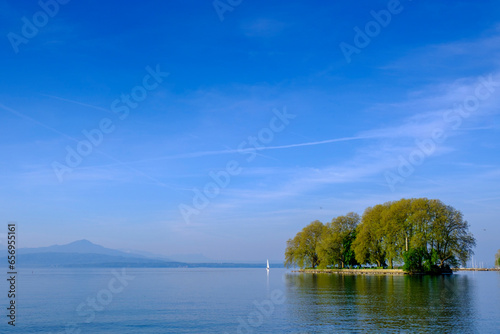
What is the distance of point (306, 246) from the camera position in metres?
154

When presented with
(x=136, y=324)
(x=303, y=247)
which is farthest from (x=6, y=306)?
(x=303, y=247)

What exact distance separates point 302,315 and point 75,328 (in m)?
20.1

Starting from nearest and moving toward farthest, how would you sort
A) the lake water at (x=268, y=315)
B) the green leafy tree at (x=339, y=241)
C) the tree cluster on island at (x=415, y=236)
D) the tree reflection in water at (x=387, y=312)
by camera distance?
1. the tree reflection in water at (x=387, y=312)
2. the lake water at (x=268, y=315)
3. the tree cluster on island at (x=415, y=236)
4. the green leafy tree at (x=339, y=241)

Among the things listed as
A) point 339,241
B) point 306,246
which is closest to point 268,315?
point 339,241

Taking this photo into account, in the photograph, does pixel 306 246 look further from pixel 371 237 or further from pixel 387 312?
pixel 387 312

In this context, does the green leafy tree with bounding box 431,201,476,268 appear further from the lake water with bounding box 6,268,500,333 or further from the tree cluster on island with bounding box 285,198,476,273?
the lake water with bounding box 6,268,500,333

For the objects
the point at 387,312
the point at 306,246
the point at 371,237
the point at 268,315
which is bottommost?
the point at 268,315

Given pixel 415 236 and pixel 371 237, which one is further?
pixel 371 237

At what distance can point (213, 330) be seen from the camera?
118ft

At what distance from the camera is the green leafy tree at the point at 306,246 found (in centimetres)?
15250

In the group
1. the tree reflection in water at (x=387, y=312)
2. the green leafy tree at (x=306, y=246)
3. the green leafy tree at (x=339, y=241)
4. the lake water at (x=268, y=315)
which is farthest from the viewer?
the green leafy tree at (x=306, y=246)

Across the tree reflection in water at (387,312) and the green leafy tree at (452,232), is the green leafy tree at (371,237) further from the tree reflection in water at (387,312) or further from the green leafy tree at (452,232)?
the tree reflection in water at (387,312)

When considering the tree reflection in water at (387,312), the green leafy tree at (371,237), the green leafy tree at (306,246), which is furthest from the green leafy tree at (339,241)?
the tree reflection in water at (387,312)

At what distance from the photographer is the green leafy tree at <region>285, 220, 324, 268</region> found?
152 meters
